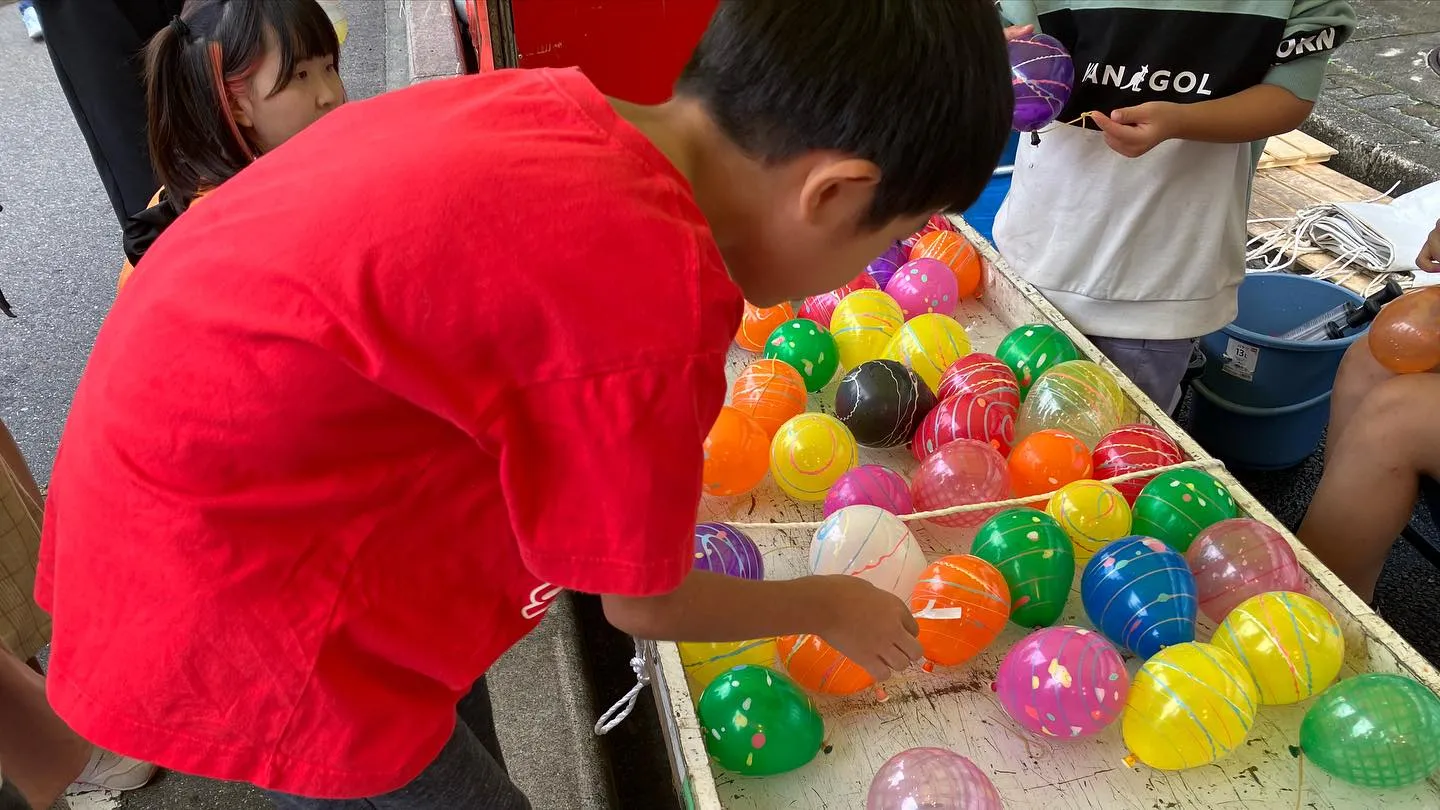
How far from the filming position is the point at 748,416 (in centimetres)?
182

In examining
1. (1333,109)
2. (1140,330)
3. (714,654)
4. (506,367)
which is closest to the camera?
(506,367)

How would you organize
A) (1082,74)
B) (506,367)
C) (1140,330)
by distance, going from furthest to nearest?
(1140,330) → (1082,74) → (506,367)

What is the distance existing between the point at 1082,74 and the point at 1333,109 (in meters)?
2.76

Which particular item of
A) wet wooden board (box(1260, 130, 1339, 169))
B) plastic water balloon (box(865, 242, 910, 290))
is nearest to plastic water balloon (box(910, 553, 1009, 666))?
plastic water balloon (box(865, 242, 910, 290))

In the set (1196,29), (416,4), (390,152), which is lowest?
(416,4)

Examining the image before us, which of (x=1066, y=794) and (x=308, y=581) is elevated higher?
(x=308, y=581)

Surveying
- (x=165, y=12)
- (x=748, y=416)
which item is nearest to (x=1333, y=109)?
(x=748, y=416)

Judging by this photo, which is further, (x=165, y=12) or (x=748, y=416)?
(x=165, y=12)

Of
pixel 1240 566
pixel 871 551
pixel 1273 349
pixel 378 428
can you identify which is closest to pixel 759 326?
pixel 871 551

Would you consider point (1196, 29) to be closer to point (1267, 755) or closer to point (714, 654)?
point (1267, 755)

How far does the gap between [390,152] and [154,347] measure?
25 centimetres

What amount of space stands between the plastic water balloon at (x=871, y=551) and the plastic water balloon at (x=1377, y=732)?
54 cm

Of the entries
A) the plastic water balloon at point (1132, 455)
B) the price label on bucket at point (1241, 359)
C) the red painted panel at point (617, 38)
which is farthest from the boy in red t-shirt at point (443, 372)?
the red painted panel at point (617, 38)

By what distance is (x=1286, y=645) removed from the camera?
1.30 m
